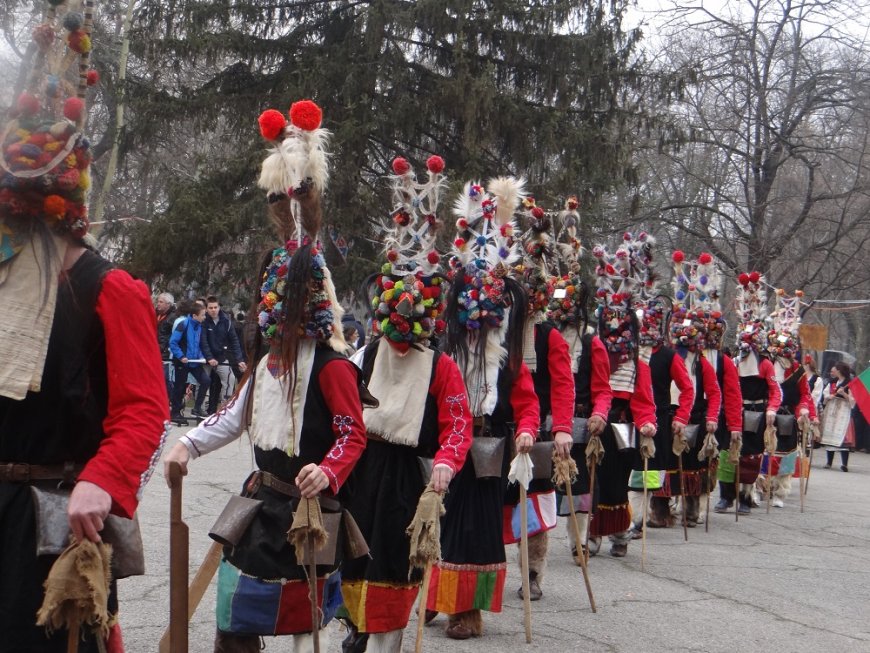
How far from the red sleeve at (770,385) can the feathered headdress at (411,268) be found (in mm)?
8481

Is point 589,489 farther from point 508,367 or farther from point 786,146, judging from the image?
point 786,146

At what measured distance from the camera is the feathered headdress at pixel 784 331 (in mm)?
13977

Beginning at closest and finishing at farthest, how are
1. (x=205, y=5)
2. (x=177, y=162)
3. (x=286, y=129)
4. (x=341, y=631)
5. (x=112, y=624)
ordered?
(x=112, y=624) → (x=286, y=129) → (x=341, y=631) → (x=205, y=5) → (x=177, y=162)

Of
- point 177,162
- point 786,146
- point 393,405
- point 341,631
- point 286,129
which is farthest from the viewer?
point 177,162

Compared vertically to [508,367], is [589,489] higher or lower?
lower

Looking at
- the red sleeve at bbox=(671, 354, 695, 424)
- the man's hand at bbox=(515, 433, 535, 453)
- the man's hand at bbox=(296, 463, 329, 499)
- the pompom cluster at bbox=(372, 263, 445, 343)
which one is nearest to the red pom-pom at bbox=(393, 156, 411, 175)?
the pompom cluster at bbox=(372, 263, 445, 343)

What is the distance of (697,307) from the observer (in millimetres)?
12055

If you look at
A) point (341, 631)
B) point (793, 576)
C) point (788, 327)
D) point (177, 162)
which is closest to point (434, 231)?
point (341, 631)

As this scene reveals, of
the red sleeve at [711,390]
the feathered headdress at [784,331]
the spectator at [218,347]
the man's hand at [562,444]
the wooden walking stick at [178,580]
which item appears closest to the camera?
the wooden walking stick at [178,580]

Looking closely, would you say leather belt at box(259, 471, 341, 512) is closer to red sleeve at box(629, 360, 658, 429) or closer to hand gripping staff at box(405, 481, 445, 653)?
hand gripping staff at box(405, 481, 445, 653)

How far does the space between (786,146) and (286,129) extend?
19.1 metres

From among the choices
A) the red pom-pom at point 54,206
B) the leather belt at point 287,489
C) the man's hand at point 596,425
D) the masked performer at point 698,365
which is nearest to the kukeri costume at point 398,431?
the leather belt at point 287,489

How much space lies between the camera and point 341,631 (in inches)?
266

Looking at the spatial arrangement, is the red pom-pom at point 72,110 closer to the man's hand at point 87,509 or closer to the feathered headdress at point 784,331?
the man's hand at point 87,509
